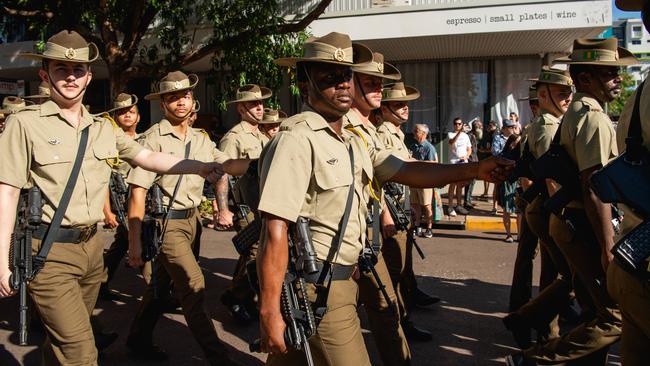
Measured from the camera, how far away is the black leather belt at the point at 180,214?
188 inches

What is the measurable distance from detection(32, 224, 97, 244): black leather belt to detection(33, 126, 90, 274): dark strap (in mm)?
32

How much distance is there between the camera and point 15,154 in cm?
320

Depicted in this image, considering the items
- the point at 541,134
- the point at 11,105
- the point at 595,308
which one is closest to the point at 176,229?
the point at 541,134

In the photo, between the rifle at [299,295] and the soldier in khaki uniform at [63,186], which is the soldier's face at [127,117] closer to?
the soldier in khaki uniform at [63,186]

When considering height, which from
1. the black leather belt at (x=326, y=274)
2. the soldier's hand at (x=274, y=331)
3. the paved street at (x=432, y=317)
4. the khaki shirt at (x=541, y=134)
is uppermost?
the khaki shirt at (x=541, y=134)

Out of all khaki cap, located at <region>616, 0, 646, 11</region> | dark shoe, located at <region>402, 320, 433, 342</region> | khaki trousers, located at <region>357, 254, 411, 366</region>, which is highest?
khaki cap, located at <region>616, 0, 646, 11</region>

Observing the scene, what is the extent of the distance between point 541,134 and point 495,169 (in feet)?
6.18

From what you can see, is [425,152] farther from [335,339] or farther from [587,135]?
[335,339]

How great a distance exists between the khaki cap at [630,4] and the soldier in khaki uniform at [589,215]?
102 cm

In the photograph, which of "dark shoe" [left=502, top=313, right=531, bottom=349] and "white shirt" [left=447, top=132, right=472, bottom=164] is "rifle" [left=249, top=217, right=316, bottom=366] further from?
"white shirt" [left=447, top=132, right=472, bottom=164]

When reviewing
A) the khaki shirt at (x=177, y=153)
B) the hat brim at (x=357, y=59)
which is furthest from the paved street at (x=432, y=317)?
the hat brim at (x=357, y=59)

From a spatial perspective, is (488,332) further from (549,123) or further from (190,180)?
(190,180)

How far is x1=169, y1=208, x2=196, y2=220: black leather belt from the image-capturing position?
4770mm

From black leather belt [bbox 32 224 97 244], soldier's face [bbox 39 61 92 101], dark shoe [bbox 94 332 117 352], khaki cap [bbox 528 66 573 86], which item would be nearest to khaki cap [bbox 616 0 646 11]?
khaki cap [bbox 528 66 573 86]
